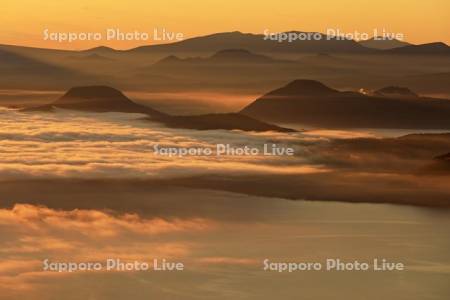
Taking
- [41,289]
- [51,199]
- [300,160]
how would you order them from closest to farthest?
[41,289] → [51,199] → [300,160]

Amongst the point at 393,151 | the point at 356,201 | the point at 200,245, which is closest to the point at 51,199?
the point at 356,201

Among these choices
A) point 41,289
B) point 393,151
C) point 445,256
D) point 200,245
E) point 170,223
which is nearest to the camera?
point 41,289

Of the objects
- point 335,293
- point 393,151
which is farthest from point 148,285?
point 393,151

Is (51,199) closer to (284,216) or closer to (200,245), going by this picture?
(284,216)

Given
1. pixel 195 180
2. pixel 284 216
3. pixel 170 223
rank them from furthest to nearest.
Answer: pixel 195 180, pixel 284 216, pixel 170 223

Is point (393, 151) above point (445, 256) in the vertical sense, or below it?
above

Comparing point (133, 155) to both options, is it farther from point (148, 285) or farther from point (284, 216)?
point (148, 285)

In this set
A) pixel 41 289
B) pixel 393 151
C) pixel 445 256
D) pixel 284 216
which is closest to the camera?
pixel 41 289

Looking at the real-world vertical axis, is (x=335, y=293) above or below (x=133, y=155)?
below

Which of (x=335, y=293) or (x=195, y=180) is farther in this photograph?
(x=195, y=180)
